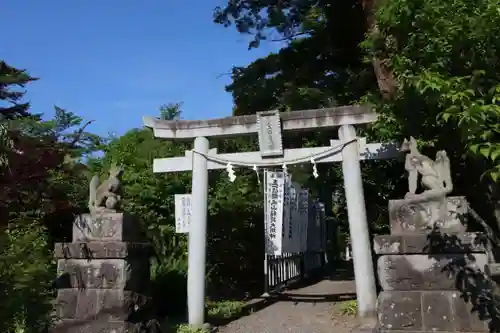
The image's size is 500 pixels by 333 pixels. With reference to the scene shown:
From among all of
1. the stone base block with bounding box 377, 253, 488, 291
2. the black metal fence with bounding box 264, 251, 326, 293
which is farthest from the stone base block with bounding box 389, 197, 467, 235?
the black metal fence with bounding box 264, 251, 326, 293

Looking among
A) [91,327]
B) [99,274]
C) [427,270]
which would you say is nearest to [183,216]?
[99,274]

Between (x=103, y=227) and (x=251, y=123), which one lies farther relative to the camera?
(x=251, y=123)

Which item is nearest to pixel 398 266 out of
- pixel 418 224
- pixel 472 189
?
pixel 418 224

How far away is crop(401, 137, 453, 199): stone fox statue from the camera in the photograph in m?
6.51

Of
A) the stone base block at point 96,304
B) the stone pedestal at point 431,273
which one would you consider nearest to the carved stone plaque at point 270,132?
the stone pedestal at point 431,273

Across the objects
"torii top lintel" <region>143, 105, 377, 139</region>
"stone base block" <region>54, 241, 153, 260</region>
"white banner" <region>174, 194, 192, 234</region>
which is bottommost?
"stone base block" <region>54, 241, 153, 260</region>

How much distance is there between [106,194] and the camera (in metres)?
7.94

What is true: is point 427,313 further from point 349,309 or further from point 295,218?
point 295,218

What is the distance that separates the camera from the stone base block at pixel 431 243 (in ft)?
19.8

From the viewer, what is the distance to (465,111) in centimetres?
438

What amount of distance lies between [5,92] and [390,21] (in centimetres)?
1551

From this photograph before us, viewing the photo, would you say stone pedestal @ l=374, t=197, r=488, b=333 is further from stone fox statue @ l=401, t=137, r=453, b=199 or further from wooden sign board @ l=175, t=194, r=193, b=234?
wooden sign board @ l=175, t=194, r=193, b=234

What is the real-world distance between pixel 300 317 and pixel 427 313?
3.79 metres

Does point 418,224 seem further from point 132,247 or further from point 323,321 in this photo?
point 132,247
